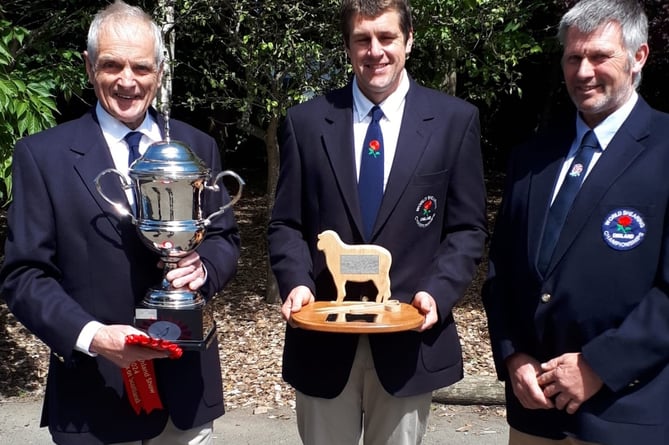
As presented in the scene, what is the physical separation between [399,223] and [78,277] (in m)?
1.22

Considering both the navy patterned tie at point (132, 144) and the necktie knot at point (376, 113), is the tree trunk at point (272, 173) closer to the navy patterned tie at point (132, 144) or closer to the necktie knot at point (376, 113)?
the necktie knot at point (376, 113)

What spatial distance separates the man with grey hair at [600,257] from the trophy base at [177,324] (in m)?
1.12

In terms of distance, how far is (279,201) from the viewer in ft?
11.0

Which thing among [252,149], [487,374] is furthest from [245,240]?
[252,149]

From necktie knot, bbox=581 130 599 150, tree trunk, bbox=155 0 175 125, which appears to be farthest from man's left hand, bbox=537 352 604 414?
tree trunk, bbox=155 0 175 125

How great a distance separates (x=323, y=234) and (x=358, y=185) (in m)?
0.25

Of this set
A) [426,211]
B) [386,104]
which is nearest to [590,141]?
[426,211]

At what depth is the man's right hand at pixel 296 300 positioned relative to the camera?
3.09m

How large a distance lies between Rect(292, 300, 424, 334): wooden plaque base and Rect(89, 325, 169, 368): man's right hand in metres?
0.55

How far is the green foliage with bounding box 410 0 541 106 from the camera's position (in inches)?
261

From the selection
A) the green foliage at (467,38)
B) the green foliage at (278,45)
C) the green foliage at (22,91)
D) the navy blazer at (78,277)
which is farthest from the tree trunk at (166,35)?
the navy blazer at (78,277)

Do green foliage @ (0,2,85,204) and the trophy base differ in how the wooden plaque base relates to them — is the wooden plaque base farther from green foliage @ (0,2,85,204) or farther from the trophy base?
green foliage @ (0,2,85,204)

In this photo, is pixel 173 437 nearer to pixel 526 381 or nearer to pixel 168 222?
pixel 168 222

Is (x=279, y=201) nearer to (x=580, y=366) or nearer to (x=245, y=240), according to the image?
(x=580, y=366)
